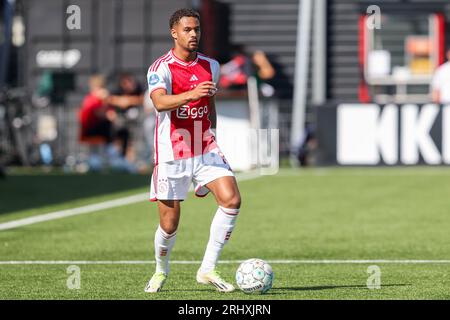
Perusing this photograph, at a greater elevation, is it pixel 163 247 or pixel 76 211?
pixel 163 247

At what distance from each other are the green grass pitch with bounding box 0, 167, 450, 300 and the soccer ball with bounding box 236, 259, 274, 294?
7 centimetres

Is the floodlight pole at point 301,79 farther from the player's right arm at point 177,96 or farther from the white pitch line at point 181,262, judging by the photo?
the player's right arm at point 177,96

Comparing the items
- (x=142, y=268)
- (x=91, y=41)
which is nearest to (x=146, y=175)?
(x=91, y=41)

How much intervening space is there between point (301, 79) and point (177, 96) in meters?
23.2

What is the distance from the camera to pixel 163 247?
34.4 ft

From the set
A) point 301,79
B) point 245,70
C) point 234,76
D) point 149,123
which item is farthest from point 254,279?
point 234,76

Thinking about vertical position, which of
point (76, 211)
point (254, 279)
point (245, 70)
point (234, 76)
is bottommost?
point (76, 211)

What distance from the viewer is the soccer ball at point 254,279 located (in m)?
9.98

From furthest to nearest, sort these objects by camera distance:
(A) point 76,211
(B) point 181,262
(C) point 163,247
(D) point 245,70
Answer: (D) point 245,70
(A) point 76,211
(B) point 181,262
(C) point 163,247

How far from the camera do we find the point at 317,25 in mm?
33062

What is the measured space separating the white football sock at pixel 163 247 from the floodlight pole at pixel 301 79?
2005cm

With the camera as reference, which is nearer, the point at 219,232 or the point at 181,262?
the point at 219,232

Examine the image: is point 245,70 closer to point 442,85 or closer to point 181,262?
point 442,85
